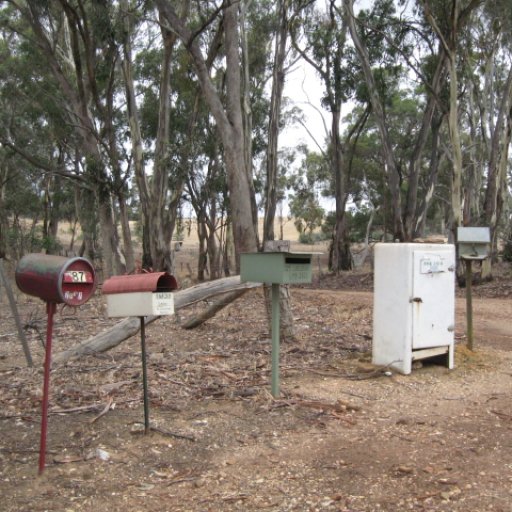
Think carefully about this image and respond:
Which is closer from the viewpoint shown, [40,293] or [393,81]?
[40,293]

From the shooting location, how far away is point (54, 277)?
12.3ft

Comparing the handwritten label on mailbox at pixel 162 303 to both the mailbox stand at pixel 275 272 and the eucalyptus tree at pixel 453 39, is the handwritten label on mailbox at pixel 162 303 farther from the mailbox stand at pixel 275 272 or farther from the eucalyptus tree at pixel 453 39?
the eucalyptus tree at pixel 453 39

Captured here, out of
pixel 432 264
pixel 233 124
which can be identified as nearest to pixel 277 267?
pixel 432 264

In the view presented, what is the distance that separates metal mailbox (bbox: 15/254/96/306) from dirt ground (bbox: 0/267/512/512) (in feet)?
3.70

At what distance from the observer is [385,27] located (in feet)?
67.8

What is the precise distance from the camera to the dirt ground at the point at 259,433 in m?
3.73

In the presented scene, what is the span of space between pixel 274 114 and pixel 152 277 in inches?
662

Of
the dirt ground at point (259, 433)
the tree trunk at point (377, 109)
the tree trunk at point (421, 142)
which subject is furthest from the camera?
the tree trunk at point (421, 142)

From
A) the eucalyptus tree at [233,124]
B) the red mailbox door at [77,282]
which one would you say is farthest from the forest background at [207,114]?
the red mailbox door at [77,282]

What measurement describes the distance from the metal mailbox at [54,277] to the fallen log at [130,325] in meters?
2.56

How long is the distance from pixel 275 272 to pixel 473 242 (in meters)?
2.91

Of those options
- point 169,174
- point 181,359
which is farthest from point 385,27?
point 181,359

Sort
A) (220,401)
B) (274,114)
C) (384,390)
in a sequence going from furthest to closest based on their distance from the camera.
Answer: (274,114), (384,390), (220,401)

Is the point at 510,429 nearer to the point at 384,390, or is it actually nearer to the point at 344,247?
the point at 384,390
